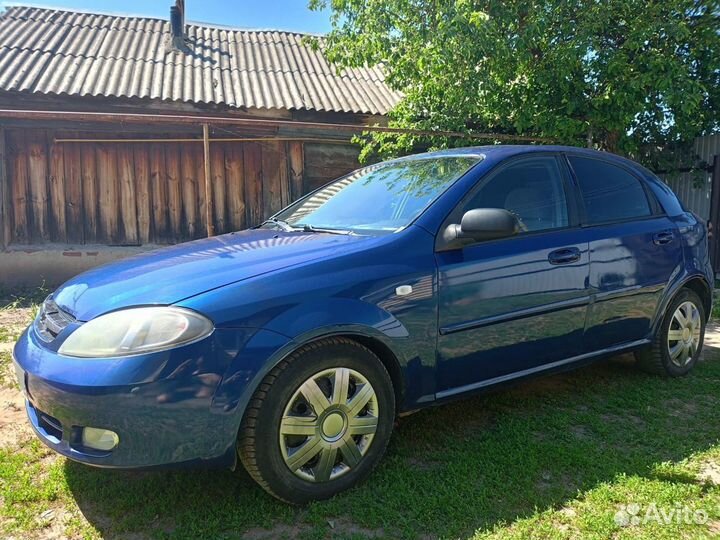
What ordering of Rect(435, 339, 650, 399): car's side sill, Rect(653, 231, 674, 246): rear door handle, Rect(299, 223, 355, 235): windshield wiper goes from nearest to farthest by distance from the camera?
Rect(435, 339, 650, 399): car's side sill, Rect(299, 223, 355, 235): windshield wiper, Rect(653, 231, 674, 246): rear door handle

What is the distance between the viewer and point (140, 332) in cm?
204

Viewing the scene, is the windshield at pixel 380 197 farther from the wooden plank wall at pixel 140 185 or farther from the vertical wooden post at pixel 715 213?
the vertical wooden post at pixel 715 213

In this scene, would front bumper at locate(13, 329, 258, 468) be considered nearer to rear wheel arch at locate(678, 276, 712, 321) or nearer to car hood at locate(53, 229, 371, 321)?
car hood at locate(53, 229, 371, 321)

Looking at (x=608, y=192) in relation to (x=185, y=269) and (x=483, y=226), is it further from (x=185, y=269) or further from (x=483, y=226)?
(x=185, y=269)

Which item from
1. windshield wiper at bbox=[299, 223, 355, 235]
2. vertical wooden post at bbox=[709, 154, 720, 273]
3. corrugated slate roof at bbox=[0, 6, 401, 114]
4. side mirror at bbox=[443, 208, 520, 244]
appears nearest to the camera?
side mirror at bbox=[443, 208, 520, 244]

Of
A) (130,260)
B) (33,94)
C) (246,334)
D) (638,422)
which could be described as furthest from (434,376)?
(33,94)

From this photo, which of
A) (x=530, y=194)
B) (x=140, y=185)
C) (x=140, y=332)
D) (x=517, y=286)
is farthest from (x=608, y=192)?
(x=140, y=185)

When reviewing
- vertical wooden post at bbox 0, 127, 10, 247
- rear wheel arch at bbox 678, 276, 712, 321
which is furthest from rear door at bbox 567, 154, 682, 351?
vertical wooden post at bbox 0, 127, 10, 247

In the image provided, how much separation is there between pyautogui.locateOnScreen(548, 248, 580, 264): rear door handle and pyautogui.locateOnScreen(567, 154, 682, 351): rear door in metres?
0.15

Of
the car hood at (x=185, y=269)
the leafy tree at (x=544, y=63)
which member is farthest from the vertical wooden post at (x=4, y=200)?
the car hood at (x=185, y=269)

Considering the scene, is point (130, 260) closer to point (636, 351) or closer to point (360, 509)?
point (360, 509)

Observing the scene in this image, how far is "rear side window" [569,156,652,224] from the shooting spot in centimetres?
337

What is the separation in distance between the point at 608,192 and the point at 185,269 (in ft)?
8.73

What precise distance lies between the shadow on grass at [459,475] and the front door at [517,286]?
14.6 inches
